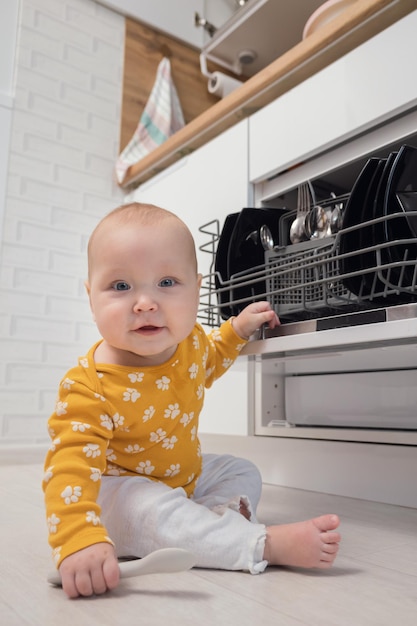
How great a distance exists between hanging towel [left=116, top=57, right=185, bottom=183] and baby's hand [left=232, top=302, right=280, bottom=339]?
1150 millimetres

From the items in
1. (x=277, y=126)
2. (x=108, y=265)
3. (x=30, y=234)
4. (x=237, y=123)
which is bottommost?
(x=108, y=265)

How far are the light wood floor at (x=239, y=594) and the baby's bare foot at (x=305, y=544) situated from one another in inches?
0.6

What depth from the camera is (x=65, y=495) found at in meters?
0.61

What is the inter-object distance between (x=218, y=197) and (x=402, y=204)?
2.46ft

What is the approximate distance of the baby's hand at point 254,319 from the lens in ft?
2.92

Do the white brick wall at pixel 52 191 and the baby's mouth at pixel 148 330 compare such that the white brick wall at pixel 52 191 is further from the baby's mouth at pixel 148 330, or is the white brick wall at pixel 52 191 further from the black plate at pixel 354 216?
the black plate at pixel 354 216

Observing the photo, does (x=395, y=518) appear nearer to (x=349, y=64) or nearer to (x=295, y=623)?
(x=295, y=623)

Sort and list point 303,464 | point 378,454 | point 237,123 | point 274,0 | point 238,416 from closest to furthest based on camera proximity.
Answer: point 378,454 → point 303,464 → point 238,416 → point 237,123 → point 274,0

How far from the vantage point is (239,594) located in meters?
0.56

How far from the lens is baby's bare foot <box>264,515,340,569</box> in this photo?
0.62m

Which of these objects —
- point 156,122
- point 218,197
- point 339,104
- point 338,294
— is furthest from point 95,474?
point 156,122

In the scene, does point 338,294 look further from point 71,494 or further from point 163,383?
point 71,494

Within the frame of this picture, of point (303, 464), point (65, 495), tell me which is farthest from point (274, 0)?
point (65, 495)

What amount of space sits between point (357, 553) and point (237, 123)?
3.63 ft
